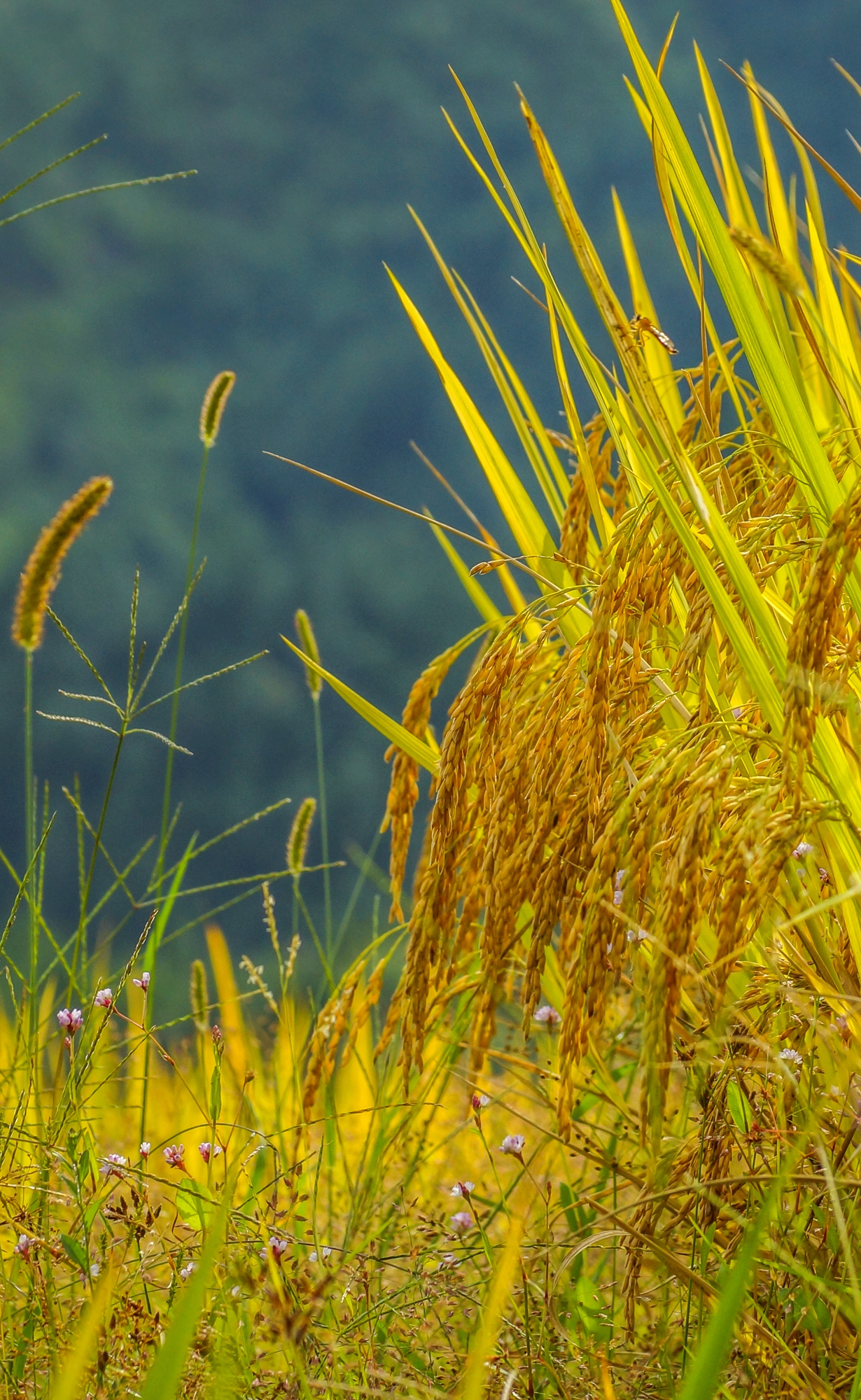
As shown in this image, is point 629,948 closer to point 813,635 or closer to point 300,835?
point 813,635

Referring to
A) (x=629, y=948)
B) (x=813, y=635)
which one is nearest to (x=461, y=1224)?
(x=629, y=948)

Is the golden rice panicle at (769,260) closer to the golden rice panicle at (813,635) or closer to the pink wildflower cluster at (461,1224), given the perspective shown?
the golden rice panicle at (813,635)

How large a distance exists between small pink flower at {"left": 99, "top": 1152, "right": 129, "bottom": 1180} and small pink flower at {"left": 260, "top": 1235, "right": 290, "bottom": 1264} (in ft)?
0.41

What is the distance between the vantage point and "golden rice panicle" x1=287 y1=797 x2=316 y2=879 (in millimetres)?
1286

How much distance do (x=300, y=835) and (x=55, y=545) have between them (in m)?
0.57

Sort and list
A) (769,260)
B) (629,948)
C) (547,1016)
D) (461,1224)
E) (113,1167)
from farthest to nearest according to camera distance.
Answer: (547,1016) < (461,1224) < (113,1167) < (629,948) < (769,260)

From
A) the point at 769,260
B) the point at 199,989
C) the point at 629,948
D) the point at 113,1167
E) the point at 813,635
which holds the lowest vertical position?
the point at 199,989

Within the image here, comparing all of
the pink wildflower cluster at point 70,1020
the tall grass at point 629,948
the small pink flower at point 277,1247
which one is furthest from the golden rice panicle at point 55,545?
the small pink flower at point 277,1247

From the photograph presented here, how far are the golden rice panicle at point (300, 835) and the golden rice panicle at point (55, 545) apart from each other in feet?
1.61

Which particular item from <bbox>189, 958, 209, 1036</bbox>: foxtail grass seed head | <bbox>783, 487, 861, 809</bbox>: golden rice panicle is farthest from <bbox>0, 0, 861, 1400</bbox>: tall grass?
<bbox>189, 958, 209, 1036</bbox>: foxtail grass seed head

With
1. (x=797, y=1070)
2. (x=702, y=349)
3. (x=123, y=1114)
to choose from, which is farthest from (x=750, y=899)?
(x=123, y=1114)

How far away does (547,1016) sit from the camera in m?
1.16

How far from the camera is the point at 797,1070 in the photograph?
0.81m

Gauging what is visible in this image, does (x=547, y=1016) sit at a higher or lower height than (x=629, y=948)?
lower
